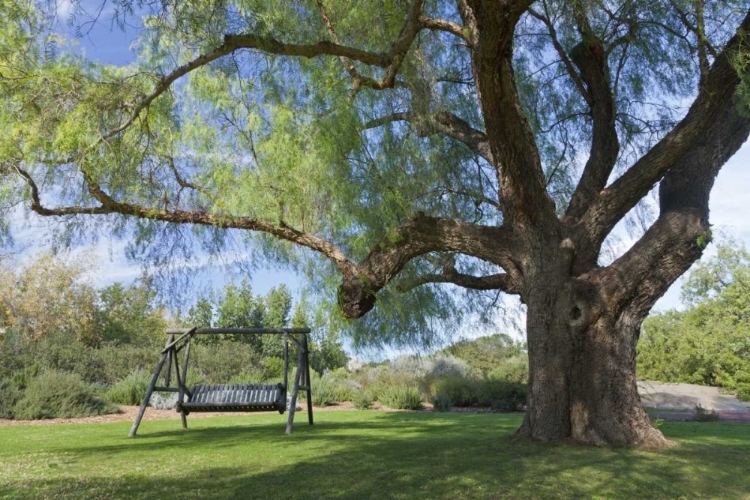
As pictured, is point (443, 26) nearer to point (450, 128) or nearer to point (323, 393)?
point (450, 128)

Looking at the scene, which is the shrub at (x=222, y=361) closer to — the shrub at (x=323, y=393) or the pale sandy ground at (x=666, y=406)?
the shrub at (x=323, y=393)

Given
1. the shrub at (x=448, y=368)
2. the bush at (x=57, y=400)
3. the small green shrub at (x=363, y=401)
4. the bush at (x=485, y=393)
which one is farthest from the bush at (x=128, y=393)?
the shrub at (x=448, y=368)

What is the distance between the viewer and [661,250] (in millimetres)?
7832

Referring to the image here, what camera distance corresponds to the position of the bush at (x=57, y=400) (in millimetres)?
12540

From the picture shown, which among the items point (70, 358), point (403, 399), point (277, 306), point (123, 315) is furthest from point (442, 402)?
point (123, 315)

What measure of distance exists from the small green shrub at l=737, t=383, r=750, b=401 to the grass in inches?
329

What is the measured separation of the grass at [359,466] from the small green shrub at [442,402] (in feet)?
20.1

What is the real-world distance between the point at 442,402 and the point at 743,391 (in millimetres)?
7909

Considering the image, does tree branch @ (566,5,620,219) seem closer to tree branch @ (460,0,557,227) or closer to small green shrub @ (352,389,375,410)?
tree branch @ (460,0,557,227)

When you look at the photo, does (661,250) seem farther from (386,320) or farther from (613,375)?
(386,320)

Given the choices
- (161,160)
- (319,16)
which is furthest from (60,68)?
(319,16)

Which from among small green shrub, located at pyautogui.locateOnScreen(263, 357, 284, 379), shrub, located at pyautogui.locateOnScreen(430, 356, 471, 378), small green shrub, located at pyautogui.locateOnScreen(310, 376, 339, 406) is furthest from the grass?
small green shrub, located at pyautogui.locateOnScreen(263, 357, 284, 379)

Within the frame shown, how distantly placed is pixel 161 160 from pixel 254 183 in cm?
127

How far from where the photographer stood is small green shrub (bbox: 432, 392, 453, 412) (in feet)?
51.0
